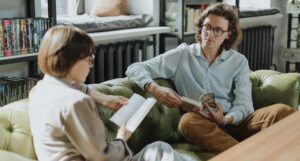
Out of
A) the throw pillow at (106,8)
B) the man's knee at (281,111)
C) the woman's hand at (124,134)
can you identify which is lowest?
the man's knee at (281,111)

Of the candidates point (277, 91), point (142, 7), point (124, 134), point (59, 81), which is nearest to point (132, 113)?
point (124, 134)

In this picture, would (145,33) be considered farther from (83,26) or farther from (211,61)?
(211,61)

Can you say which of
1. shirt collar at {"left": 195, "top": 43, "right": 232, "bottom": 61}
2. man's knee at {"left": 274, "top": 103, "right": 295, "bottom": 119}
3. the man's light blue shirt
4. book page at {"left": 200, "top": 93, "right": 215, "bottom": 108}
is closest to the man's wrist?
the man's light blue shirt

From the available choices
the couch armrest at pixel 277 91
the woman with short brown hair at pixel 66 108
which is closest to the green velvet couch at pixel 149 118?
the couch armrest at pixel 277 91

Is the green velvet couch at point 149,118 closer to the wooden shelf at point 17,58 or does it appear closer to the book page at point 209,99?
the book page at point 209,99

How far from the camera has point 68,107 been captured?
1.36 meters

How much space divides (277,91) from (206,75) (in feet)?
1.54

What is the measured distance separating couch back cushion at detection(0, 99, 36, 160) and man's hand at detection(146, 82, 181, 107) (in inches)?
27.9

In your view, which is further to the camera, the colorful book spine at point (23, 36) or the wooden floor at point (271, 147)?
the colorful book spine at point (23, 36)

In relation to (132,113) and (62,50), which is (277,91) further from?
(62,50)

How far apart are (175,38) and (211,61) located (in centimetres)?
164

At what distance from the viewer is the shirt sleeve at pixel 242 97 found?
242 cm

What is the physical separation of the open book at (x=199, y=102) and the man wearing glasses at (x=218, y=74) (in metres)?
0.03

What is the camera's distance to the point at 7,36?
269 cm
